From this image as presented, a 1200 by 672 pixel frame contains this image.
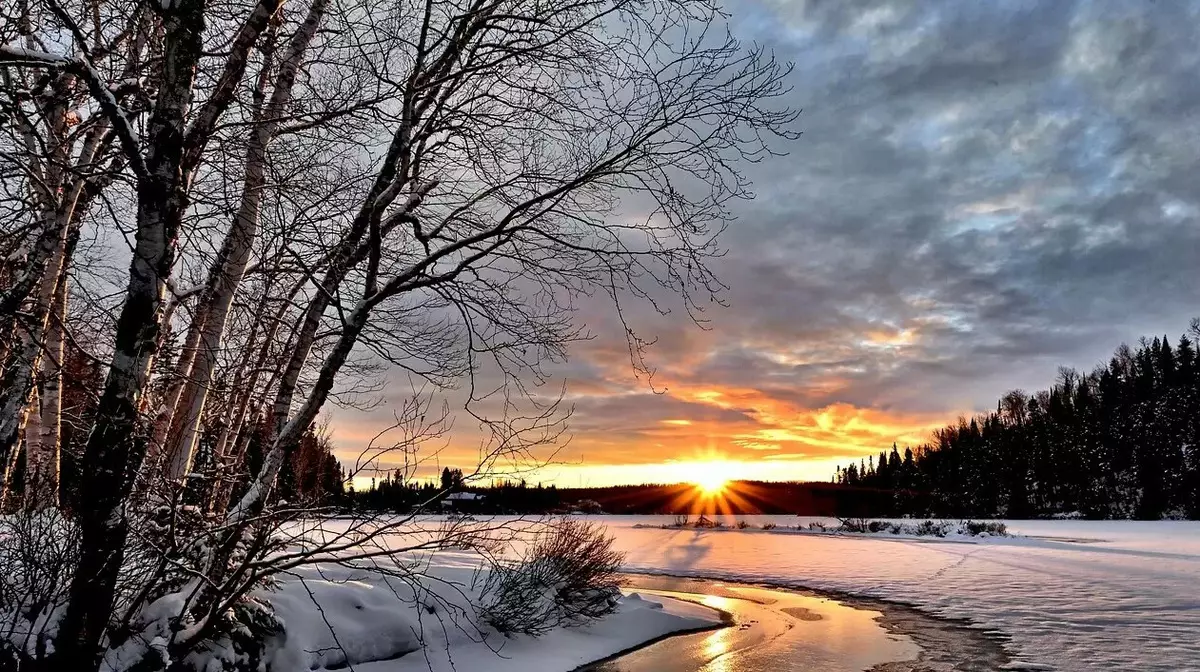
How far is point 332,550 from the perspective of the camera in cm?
522

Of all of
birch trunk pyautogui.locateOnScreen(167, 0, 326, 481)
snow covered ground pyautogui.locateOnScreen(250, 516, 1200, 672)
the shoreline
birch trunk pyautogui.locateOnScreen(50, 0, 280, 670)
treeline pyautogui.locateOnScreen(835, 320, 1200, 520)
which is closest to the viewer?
birch trunk pyautogui.locateOnScreen(50, 0, 280, 670)

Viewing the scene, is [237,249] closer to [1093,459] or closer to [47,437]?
[47,437]

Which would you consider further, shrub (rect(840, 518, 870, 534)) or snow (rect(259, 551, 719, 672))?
shrub (rect(840, 518, 870, 534))

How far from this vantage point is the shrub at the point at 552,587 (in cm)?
1159

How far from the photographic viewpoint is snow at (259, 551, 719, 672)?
8.20 metres

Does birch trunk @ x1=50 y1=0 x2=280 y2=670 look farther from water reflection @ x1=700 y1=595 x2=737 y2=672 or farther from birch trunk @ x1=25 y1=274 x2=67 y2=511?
water reflection @ x1=700 y1=595 x2=737 y2=672

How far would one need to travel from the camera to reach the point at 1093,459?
237 ft

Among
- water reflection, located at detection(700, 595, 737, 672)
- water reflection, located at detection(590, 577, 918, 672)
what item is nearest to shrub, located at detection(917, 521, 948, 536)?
water reflection, located at detection(590, 577, 918, 672)

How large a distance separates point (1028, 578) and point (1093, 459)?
2545 inches

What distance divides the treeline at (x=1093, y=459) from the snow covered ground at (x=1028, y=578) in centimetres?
3854

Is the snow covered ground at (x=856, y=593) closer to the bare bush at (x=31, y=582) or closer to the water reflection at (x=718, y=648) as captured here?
the water reflection at (x=718, y=648)

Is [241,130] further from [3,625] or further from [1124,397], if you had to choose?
[1124,397]

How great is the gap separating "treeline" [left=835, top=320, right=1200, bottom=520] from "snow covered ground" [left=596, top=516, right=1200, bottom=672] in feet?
126

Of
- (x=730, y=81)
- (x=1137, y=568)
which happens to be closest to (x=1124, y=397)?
(x=1137, y=568)
